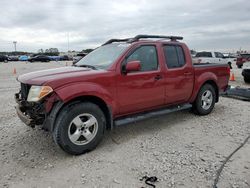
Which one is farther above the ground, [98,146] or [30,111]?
[30,111]

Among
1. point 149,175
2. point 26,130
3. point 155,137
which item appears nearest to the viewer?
point 149,175

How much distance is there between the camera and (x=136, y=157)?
383 centimetres

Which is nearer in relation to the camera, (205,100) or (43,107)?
(43,107)

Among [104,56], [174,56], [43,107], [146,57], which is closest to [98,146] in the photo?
[43,107]

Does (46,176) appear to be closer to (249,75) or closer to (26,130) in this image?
(26,130)

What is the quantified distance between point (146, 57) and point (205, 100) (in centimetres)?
225

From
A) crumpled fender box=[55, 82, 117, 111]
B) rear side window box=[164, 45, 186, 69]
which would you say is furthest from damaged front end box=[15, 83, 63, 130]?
rear side window box=[164, 45, 186, 69]

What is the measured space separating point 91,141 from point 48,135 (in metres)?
1.21

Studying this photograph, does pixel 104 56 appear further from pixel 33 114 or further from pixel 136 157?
pixel 136 157

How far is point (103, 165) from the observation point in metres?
3.60

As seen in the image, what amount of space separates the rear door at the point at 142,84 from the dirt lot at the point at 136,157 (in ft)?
2.01

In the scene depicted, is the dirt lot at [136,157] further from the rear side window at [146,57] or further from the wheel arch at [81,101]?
the rear side window at [146,57]

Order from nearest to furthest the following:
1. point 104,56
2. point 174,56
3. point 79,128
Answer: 1. point 79,128
2. point 104,56
3. point 174,56

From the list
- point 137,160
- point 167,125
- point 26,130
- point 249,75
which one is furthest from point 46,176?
point 249,75
